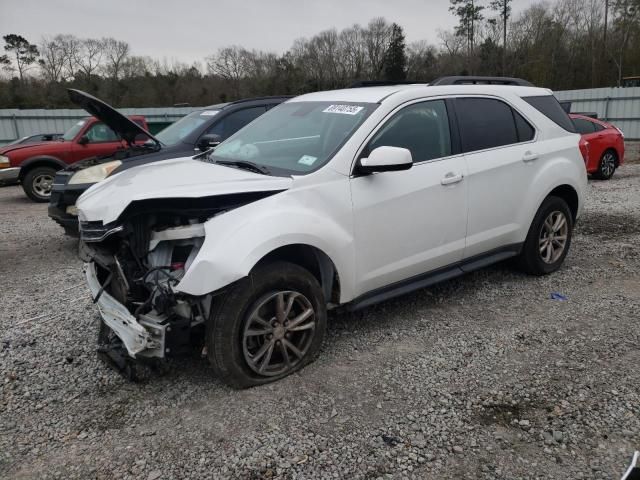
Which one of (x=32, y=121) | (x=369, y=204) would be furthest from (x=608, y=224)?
(x=32, y=121)

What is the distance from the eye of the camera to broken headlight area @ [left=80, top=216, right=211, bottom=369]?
2943 mm

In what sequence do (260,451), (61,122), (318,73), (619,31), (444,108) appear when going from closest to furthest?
(260,451) → (444,108) → (61,122) → (619,31) → (318,73)

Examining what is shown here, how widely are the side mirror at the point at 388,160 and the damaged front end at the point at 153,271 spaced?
0.78 meters

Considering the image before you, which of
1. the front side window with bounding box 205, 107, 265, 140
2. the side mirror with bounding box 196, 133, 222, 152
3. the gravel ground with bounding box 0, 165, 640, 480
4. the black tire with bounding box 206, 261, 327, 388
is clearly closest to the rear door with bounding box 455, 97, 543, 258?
the gravel ground with bounding box 0, 165, 640, 480

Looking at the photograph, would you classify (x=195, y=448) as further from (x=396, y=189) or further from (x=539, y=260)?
(x=539, y=260)

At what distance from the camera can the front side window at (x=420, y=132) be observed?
380cm

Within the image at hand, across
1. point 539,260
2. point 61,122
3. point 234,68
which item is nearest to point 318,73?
point 234,68

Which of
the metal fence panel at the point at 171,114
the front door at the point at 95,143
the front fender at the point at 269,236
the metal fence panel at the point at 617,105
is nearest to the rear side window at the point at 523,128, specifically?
the front fender at the point at 269,236

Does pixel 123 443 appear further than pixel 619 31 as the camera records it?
No

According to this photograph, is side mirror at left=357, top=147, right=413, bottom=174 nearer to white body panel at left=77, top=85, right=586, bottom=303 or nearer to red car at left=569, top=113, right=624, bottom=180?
white body panel at left=77, top=85, right=586, bottom=303

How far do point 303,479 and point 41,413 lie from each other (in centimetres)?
172

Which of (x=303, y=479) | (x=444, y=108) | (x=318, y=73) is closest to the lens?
(x=303, y=479)

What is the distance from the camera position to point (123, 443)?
2791 millimetres

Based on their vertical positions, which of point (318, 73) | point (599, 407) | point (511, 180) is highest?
point (318, 73)
